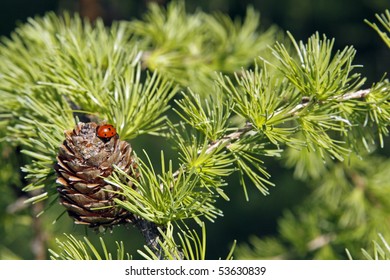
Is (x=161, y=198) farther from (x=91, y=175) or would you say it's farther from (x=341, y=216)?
(x=341, y=216)

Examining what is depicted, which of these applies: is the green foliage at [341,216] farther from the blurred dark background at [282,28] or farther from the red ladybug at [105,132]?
the red ladybug at [105,132]

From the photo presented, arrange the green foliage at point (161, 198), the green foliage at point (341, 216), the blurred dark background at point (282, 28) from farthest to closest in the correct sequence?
1. the blurred dark background at point (282, 28)
2. the green foliage at point (341, 216)
3. the green foliage at point (161, 198)

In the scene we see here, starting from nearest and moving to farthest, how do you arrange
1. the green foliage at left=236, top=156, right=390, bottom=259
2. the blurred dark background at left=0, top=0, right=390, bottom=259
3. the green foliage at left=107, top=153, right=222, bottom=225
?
1. the green foliage at left=107, top=153, right=222, bottom=225
2. the green foliage at left=236, top=156, right=390, bottom=259
3. the blurred dark background at left=0, top=0, right=390, bottom=259

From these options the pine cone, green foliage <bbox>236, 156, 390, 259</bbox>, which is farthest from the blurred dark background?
the pine cone

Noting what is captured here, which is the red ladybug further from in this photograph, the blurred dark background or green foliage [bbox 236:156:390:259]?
the blurred dark background

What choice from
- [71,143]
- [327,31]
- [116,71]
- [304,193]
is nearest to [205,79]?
[116,71]

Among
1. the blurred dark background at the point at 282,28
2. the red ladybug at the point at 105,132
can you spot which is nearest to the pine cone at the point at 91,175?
the red ladybug at the point at 105,132
